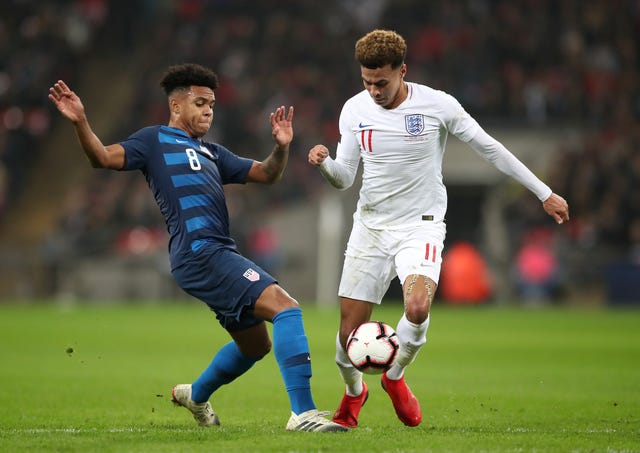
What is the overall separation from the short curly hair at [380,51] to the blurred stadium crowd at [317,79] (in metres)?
17.2

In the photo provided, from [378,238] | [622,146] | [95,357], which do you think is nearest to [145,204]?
[622,146]

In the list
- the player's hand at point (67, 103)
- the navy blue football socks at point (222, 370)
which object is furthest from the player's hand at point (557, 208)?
the player's hand at point (67, 103)

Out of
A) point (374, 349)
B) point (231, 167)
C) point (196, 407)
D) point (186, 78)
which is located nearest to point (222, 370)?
point (196, 407)

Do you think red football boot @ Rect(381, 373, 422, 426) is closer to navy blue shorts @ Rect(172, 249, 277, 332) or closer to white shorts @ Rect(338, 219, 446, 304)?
white shorts @ Rect(338, 219, 446, 304)

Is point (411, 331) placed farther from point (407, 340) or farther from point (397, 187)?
point (397, 187)

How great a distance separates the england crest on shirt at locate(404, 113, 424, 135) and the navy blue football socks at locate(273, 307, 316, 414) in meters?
1.62

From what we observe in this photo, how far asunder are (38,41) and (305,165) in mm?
7886

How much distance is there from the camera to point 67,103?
271 inches

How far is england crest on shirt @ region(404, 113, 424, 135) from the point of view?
7889 mm

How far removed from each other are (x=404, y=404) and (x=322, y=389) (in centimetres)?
296

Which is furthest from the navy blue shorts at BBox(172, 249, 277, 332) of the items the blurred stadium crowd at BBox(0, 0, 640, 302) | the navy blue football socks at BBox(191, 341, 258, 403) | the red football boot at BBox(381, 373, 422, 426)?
the blurred stadium crowd at BBox(0, 0, 640, 302)

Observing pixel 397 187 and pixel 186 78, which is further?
pixel 397 187

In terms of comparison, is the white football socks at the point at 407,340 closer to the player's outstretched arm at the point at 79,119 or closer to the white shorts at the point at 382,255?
the white shorts at the point at 382,255

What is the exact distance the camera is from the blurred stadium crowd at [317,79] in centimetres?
2534
